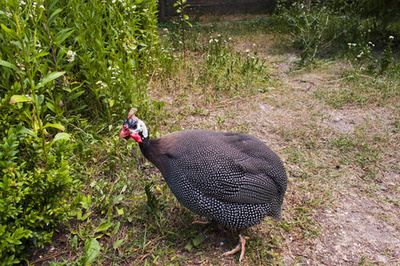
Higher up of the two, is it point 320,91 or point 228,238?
point 320,91

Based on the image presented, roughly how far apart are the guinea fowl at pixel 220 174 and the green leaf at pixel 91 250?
68 cm

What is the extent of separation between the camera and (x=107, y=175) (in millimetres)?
2873

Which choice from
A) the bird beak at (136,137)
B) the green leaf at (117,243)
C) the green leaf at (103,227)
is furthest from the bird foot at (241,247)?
the bird beak at (136,137)

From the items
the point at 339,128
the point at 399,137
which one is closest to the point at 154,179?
the point at 339,128

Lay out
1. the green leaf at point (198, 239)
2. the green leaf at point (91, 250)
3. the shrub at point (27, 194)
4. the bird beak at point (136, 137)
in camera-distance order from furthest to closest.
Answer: the green leaf at point (198, 239), the bird beak at point (136, 137), the green leaf at point (91, 250), the shrub at point (27, 194)

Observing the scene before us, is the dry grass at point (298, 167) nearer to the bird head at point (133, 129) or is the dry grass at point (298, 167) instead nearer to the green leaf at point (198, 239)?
the green leaf at point (198, 239)

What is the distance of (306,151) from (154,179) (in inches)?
67.6

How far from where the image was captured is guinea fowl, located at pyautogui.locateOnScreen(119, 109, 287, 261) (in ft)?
6.92

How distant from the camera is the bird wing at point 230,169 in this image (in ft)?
6.91

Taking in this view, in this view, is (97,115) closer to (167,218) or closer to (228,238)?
(167,218)

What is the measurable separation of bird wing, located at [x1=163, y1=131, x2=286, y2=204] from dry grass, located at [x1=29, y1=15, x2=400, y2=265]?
51 cm

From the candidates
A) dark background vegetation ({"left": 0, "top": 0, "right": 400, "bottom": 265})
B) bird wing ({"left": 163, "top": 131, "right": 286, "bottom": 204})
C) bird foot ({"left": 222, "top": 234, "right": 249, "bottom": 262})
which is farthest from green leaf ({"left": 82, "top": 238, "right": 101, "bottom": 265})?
bird foot ({"left": 222, "top": 234, "right": 249, "bottom": 262})

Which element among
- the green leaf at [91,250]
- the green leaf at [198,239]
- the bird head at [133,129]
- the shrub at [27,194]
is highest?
the bird head at [133,129]

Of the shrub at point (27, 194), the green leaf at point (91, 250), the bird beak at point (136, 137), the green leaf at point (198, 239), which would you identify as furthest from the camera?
the green leaf at point (198, 239)
